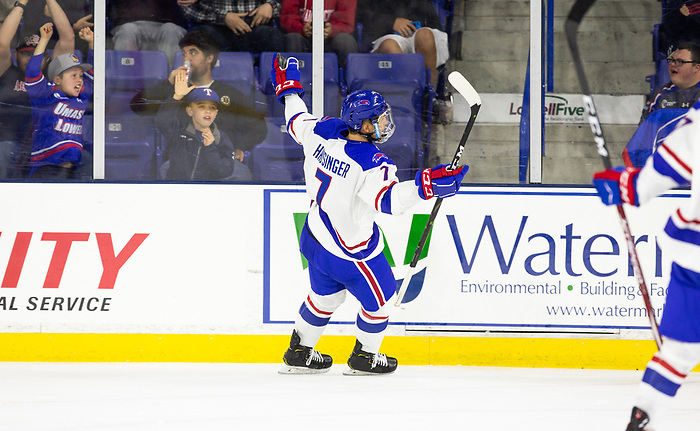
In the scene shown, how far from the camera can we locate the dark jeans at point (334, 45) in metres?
3.92

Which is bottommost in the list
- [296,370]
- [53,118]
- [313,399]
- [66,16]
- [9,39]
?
[296,370]

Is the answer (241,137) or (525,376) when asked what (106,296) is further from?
(525,376)

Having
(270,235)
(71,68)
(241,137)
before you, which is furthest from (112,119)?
(270,235)

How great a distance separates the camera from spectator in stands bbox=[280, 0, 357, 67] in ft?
12.9

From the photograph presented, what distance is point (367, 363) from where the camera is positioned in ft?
11.3

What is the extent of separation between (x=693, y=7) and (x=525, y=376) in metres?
1.86

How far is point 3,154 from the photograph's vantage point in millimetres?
3854

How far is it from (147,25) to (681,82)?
2494 mm

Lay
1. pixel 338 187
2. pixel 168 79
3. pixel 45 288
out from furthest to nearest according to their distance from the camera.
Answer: pixel 168 79 < pixel 45 288 < pixel 338 187

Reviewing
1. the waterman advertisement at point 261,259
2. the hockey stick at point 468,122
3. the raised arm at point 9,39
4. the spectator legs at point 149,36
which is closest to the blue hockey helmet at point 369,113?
the hockey stick at point 468,122

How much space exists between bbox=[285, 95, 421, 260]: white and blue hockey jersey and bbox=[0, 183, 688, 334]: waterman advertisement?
33 cm

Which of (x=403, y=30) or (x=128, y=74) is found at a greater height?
(x=403, y=30)

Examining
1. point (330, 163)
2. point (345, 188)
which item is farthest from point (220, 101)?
point (345, 188)

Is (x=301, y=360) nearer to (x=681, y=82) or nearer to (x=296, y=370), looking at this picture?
(x=296, y=370)
